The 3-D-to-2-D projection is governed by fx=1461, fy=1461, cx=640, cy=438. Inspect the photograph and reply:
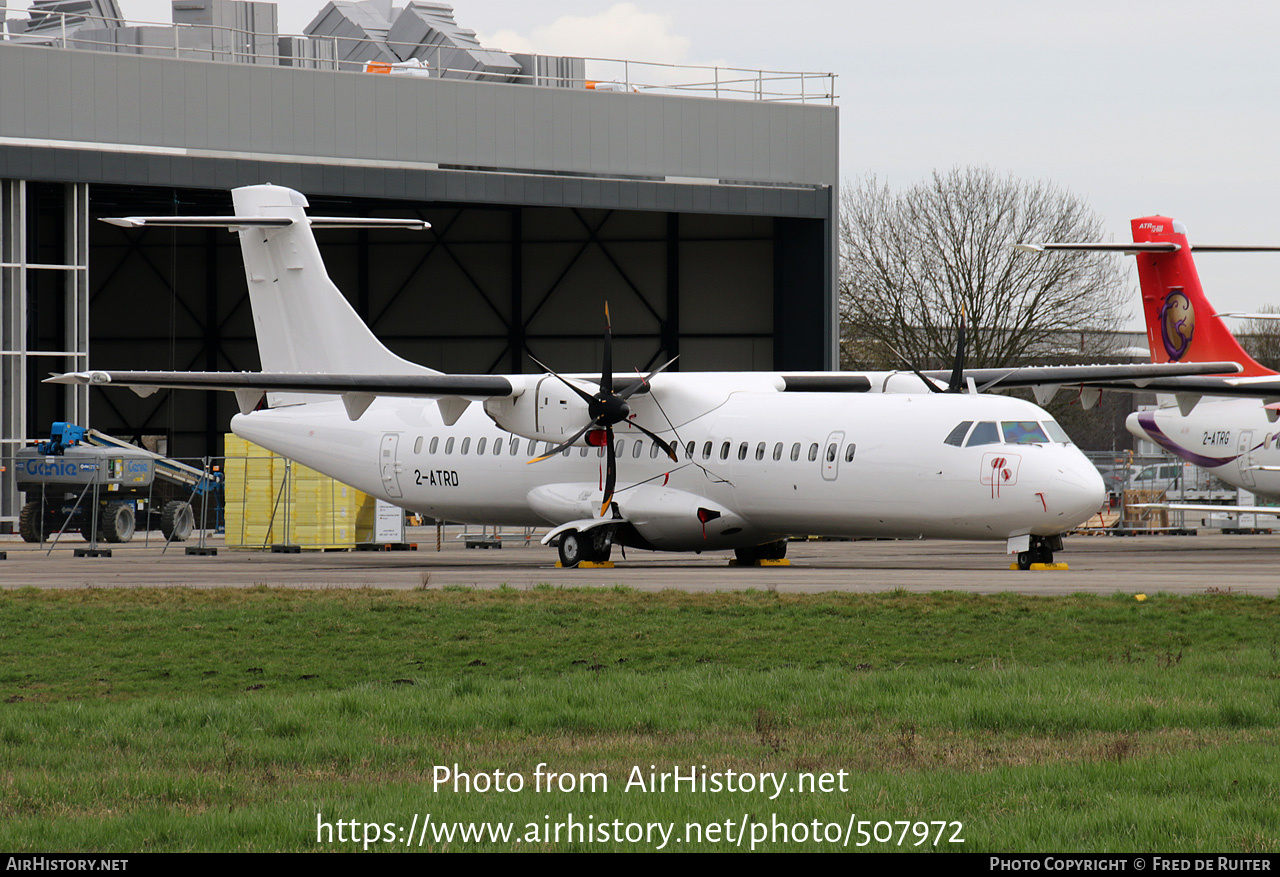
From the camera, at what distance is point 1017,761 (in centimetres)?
707

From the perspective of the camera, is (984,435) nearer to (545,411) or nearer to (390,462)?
(545,411)

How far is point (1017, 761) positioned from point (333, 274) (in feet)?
145

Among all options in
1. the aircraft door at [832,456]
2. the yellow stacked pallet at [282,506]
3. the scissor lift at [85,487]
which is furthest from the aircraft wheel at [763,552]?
the scissor lift at [85,487]

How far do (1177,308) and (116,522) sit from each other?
24.5m

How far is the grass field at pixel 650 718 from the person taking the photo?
5871 millimetres

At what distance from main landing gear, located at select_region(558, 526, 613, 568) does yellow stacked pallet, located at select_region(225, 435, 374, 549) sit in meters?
8.78

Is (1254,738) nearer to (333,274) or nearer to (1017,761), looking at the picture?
(1017,761)

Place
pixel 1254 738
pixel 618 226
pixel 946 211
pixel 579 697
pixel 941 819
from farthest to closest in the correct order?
pixel 946 211 < pixel 618 226 < pixel 579 697 < pixel 1254 738 < pixel 941 819

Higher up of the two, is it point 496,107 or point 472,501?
point 496,107

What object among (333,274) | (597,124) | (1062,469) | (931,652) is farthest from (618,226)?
(931,652)

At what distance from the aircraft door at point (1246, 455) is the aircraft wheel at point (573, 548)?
14419mm

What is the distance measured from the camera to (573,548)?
22.7 metres

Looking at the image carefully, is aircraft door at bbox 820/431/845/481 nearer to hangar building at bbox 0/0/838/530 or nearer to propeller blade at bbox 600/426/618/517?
propeller blade at bbox 600/426/618/517
